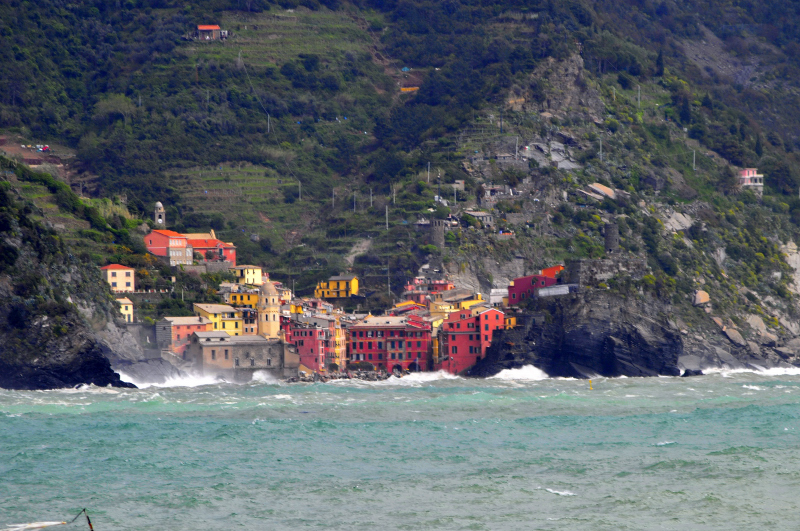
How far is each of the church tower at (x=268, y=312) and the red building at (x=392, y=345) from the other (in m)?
4.91

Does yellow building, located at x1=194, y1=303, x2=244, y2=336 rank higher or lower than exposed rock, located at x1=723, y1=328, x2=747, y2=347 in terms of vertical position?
higher

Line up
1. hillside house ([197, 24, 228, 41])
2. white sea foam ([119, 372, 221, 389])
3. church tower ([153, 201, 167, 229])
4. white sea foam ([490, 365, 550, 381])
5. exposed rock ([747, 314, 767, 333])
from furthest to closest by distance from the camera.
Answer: hillside house ([197, 24, 228, 41]) → church tower ([153, 201, 167, 229]) → exposed rock ([747, 314, 767, 333]) → white sea foam ([490, 365, 550, 381]) → white sea foam ([119, 372, 221, 389])

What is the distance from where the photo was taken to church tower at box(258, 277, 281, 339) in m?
93.5

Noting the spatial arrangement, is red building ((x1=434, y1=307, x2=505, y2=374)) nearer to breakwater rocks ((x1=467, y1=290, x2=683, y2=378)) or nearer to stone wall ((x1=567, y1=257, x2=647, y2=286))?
breakwater rocks ((x1=467, y1=290, x2=683, y2=378))

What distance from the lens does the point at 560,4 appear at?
155 meters

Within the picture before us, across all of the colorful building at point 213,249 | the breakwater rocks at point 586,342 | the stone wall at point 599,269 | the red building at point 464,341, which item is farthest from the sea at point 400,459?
the colorful building at point 213,249

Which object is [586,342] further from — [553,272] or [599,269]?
[553,272]

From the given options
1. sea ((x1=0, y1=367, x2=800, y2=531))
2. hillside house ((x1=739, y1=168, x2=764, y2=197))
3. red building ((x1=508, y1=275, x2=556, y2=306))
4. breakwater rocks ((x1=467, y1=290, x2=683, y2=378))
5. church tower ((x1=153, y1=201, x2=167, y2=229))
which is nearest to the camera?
sea ((x1=0, y1=367, x2=800, y2=531))

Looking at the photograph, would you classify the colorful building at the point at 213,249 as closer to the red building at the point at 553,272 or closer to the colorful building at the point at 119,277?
the colorful building at the point at 119,277

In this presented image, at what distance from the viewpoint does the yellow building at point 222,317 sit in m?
93.7

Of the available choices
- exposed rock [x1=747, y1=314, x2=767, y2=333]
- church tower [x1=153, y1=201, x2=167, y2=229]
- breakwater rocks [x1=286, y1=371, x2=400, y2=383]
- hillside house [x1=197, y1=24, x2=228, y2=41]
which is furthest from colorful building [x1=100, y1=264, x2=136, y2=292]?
hillside house [x1=197, y1=24, x2=228, y2=41]

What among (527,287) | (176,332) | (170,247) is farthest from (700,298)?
(176,332)

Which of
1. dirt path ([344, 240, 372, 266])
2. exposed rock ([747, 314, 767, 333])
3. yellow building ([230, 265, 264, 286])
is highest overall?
dirt path ([344, 240, 372, 266])

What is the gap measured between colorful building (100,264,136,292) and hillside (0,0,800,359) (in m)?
18.7
